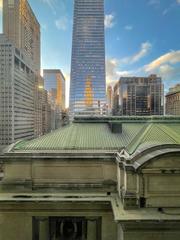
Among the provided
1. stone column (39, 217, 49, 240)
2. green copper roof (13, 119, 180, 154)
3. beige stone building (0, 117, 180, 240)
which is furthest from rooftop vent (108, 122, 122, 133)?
stone column (39, 217, 49, 240)

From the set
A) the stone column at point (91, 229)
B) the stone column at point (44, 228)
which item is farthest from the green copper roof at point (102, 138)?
the stone column at point (91, 229)

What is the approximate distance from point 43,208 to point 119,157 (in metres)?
8.80

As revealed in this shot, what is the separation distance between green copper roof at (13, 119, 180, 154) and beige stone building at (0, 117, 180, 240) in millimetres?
116

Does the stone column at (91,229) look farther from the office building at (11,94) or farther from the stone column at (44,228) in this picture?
the office building at (11,94)

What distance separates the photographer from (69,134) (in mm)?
27766

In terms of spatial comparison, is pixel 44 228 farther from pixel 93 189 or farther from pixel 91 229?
pixel 93 189

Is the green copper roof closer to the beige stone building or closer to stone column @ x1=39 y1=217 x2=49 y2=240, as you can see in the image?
the beige stone building

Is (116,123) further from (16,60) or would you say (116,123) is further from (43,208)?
(16,60)

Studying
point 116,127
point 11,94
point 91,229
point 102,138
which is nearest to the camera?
point 91,229

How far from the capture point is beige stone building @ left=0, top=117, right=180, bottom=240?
19.2 metres

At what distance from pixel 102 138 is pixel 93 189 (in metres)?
6.24

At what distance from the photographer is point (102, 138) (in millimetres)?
26922

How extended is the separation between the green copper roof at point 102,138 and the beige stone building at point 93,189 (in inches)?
4.6

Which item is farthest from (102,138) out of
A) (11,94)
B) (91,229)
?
(11,94)
